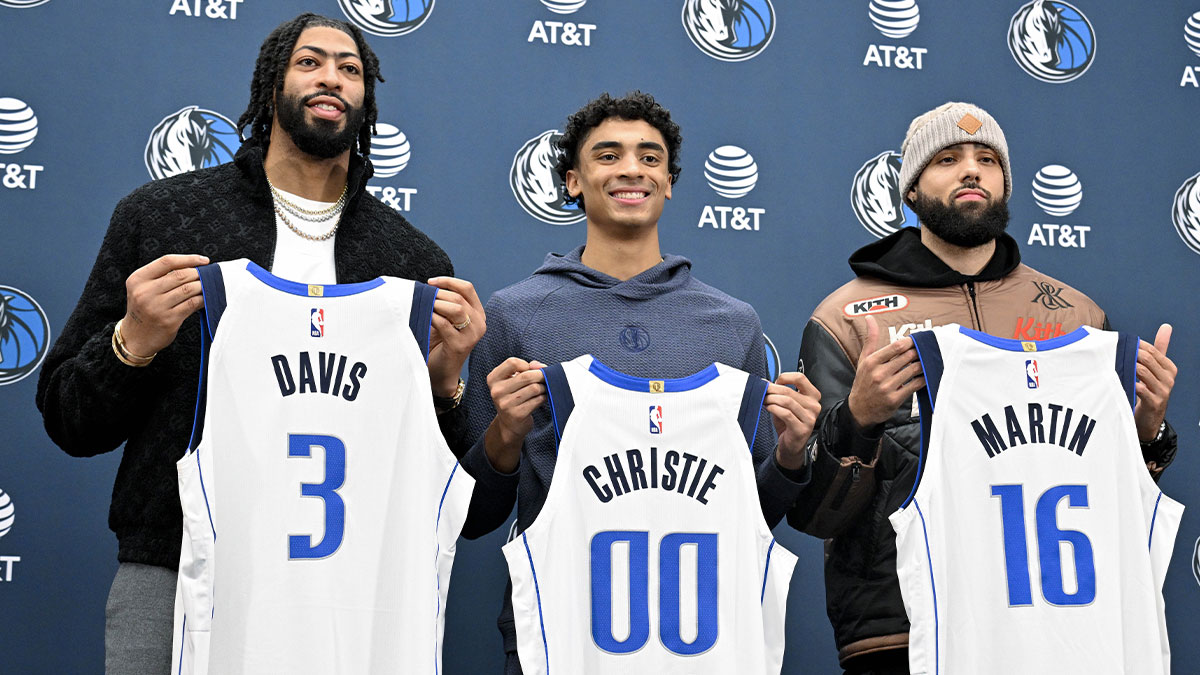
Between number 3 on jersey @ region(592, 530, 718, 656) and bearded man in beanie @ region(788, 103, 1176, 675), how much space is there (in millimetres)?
373

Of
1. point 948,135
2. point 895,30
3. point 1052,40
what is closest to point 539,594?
point 948,135

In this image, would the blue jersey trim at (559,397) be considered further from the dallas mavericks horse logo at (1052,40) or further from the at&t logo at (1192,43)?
the at&t logo at (1192,43)

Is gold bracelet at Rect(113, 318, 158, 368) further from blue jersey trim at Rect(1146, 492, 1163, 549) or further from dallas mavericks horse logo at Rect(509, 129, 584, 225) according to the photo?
blue jersey trim at Rect(1146, 492, 1163, 549)

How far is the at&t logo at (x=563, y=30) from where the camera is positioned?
3.31 m

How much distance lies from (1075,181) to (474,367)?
2.16 meters

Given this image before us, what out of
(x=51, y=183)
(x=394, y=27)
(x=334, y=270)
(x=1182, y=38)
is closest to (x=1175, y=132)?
(x=1182, y=38)

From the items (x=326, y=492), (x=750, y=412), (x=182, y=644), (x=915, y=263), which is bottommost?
(x=182, y=644)

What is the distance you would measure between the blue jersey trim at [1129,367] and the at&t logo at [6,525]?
2579mm

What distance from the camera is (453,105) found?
323 cm

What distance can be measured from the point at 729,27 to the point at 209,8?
1.48 metres

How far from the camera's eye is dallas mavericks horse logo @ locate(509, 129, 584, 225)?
325cm

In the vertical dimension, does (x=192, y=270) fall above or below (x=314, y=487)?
above

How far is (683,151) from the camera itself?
3.36 metres

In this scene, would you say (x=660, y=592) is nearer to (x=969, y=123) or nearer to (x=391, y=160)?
(x=969, y=123)
